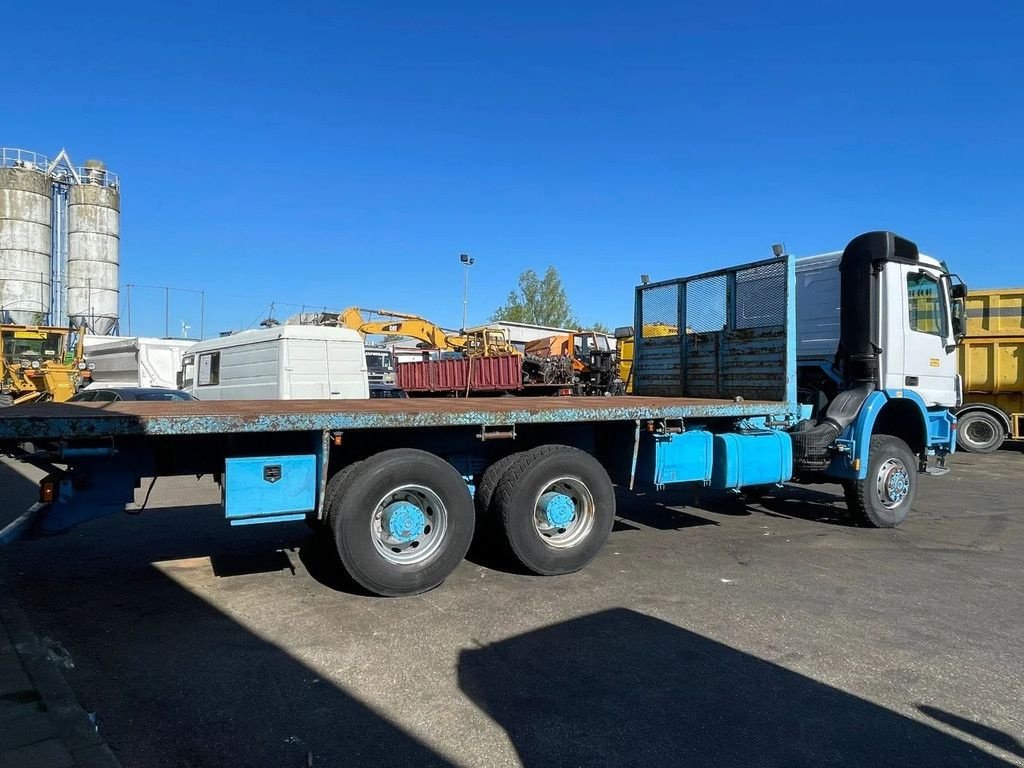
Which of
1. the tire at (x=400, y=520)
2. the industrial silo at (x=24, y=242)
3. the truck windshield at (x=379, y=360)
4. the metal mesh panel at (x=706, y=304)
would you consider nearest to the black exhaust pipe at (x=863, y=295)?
the metal mesh panel at (x=706, y=304)

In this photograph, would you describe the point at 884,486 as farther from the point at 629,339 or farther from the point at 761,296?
the point at 629,339

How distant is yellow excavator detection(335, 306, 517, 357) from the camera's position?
2114 cm

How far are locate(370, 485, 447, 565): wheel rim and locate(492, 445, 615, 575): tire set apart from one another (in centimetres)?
59

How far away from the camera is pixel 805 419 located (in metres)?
7.88

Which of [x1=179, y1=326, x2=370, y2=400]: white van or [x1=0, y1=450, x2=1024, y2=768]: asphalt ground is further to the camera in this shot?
[x1=179, y1=326, x2=370, y2=400]: white van

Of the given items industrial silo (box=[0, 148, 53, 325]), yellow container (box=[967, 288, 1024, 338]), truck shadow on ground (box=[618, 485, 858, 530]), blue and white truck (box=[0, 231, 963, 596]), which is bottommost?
truck shadow on ground (box=[618, 485, 858, 530])

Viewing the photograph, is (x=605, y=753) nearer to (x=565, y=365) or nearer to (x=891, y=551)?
(x=891, y=551)

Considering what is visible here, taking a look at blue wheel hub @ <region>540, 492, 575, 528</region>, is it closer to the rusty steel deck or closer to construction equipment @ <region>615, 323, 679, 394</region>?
the rusty steel deck

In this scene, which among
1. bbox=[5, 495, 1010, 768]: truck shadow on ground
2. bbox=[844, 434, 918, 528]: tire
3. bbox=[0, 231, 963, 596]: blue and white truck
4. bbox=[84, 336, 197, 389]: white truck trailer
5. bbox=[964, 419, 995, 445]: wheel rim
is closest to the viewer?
bbox=[5, 495, 1010, 768]: truck shadow on ground

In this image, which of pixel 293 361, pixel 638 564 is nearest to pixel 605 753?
pixel 638 564

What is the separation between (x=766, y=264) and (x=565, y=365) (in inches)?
546

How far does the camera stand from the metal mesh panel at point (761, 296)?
7559 mm

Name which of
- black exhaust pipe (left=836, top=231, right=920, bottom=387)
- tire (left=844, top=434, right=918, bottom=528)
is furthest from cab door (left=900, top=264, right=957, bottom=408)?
tire (left=844, top=434, right=918, bottom=528)

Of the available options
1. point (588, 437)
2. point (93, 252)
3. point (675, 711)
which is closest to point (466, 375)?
point (588, 437)
